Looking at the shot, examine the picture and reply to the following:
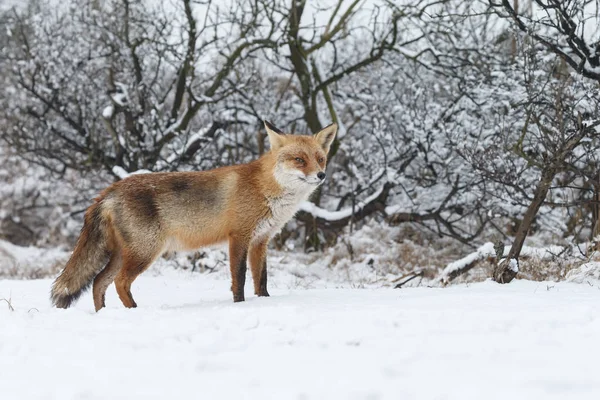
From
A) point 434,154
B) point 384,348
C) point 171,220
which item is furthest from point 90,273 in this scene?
point 434,154

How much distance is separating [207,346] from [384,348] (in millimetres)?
1052

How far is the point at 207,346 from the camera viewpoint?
336cm

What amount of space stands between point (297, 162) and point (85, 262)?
92.3 inches

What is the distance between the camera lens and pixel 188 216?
5793mm

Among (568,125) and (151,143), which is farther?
(151,143)

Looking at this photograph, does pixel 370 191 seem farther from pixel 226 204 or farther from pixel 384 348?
pixel 384 348

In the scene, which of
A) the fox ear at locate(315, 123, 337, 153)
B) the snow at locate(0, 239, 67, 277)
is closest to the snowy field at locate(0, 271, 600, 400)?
the fox ear at locate(315, 123, 337, 153)

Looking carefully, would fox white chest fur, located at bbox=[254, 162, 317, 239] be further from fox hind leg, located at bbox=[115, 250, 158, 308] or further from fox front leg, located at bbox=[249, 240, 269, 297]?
fox hind leg, located at bbox=[115, 250, 158, 308]

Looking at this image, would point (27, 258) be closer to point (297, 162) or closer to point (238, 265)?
point (238, 265)

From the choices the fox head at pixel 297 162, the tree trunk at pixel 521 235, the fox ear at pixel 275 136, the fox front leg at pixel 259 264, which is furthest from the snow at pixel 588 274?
the fox ear at pixel 275 136

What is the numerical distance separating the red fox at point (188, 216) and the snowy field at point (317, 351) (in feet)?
3.45

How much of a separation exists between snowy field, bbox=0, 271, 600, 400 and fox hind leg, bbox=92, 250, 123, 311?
3.49ft

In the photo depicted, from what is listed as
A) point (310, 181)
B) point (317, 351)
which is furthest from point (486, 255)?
point (317, 351)

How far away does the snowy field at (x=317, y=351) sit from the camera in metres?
2.70
